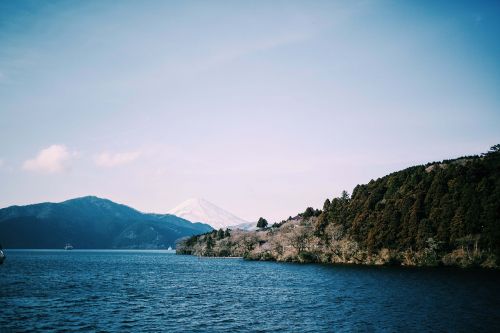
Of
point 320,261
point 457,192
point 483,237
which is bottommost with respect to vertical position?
point 320,261

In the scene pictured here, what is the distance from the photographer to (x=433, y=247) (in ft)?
337

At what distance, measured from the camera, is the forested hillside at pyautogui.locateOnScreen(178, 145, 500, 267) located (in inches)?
3828

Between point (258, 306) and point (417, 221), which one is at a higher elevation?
point (417, 221)

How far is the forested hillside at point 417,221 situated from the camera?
97.2m

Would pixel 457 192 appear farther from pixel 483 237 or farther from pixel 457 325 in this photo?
pixel 457 325

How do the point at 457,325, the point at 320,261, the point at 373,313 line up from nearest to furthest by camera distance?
the point at 457,325 < the point at 373,313 < the point at 320,261

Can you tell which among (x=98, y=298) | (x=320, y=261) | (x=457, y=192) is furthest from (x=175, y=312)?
(x=320, y=261)

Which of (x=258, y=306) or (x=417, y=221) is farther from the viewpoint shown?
(x=417, y=221)

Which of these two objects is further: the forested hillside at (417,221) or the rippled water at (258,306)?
the forested hillside at (417,221)

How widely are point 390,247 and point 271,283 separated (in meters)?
54.5

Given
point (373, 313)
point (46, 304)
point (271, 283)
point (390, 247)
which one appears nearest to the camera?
point (373, 313)

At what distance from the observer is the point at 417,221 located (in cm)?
11106

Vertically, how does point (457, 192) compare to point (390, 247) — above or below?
above

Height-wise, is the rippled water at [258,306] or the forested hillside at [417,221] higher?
the forested hillside at [417,221]
